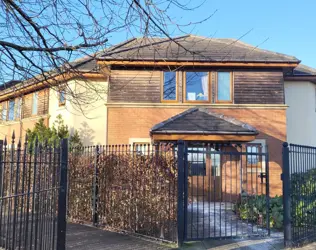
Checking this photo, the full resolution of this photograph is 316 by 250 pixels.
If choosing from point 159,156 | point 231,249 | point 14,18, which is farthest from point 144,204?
point 14,18

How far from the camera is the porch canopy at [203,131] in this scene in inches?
469

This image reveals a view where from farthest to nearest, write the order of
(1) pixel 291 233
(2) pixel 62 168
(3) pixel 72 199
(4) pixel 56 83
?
(3) pixel 72 199, (1) pixel 291 233, (4) pixel 56 83, (2) pixel 62 168

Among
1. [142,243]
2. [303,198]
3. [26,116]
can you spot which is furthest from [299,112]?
[26,116]

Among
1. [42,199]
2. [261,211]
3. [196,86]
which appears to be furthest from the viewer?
[196,86]

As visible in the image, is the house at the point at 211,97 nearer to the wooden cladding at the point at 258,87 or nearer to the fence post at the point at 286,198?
the wooden cladding at the point at 258,87

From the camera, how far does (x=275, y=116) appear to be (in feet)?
45.4

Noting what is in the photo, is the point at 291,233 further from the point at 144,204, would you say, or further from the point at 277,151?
the point at 277,151

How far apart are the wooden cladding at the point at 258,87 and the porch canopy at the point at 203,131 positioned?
1.72 m

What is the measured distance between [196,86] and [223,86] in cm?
108

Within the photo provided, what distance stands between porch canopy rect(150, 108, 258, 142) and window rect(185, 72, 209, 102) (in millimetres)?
1691

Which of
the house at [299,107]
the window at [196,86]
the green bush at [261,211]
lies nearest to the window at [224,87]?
the window at [196,86]

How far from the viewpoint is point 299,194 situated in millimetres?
7062

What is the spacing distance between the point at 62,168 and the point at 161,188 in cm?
266

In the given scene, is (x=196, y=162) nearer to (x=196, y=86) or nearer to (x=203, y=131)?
(x=203, y=131)
